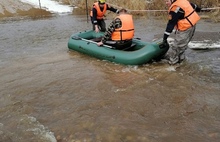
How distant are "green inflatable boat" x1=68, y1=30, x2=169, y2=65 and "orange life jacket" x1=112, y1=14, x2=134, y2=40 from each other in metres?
0.34

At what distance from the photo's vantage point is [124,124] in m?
3.76

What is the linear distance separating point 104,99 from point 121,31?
211 cm

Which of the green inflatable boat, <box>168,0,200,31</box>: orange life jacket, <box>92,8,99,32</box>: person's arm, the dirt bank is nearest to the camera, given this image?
<box>168,0,200,31</box>: orange life jacket

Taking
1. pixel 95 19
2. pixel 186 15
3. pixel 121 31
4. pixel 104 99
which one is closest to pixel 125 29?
pixel 121 31

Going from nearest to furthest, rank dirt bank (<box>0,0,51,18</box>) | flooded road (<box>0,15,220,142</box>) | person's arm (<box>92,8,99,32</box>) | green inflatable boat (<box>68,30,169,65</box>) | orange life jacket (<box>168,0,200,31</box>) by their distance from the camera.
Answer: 1. flooded road (<box>0,15,220,142</box>)
2. orange life jacket (<box>168,0,200,31</box>)
3. green inflatable boat (<box>68,30,169,65</box>)
4. person's arm (<box>92,8,99,32</box>)
5. dirt bank (<box>0,0,51,18</box>)

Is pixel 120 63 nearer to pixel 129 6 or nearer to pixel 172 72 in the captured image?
→ pixel 172 72

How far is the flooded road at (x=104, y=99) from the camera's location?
358 cm

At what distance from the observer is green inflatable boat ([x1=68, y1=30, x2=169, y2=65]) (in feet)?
19.4

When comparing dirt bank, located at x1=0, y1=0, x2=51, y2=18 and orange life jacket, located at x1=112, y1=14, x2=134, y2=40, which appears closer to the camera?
orange life jacket, located at x1=112, y1=14, x2=134, y2=40

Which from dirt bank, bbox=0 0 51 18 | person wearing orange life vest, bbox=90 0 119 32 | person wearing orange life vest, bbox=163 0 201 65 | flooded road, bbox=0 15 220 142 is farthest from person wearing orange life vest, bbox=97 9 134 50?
dirt bank, bbox=0 0 51 18

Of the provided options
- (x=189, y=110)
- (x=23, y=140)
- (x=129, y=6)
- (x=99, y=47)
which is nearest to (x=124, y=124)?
(x=189, y=110)

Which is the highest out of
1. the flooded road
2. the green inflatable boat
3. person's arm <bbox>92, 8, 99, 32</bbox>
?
person's arm <bbox>92, 8, 99, 32</bbox>

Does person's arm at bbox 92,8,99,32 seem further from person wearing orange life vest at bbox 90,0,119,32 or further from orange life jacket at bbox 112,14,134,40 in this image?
orange life jacket at bbox 112,14,134,40

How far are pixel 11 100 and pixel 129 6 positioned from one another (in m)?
9.10
